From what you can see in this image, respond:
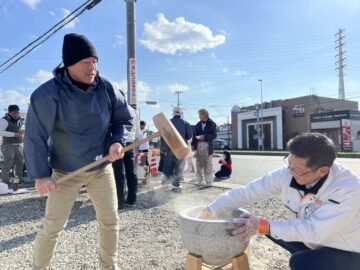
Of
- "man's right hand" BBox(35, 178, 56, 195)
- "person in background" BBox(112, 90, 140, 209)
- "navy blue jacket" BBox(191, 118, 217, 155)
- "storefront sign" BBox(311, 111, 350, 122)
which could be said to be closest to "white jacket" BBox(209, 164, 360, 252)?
"man's right hand" BBox(35, 178, 56, 195)

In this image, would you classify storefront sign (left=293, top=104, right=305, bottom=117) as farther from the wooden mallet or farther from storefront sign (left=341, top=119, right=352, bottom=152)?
the wooden mallet

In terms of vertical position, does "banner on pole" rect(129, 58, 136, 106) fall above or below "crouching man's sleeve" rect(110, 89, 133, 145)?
above

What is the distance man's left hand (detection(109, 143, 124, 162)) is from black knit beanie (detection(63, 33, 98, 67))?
70 cm

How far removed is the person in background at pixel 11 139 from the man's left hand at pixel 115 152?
240 inches

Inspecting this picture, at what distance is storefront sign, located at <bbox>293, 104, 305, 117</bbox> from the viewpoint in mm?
43562

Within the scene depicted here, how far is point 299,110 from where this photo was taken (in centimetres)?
4381

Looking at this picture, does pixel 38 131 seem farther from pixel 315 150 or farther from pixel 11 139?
pixel 11 139

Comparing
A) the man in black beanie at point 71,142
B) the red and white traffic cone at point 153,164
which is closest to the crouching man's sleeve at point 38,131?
the man in black beanie at point 71,142

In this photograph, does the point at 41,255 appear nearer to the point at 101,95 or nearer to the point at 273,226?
the point at 101,95

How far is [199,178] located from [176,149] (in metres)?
5.38

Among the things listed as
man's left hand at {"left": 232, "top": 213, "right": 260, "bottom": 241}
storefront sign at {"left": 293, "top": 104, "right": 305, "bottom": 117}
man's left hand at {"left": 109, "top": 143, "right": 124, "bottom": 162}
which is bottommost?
man's left hand at {"left": 232, "top": 213, "right": 260, "bottom": 241}

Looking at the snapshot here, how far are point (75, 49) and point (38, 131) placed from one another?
0.67 m

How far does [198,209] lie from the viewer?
2.89 metres

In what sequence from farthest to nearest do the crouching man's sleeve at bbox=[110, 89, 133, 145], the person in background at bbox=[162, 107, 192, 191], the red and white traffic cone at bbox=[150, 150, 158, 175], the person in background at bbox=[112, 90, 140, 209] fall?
1. the red and white traffic cone at bbox=[150, 150, 158, 175]
2. the person in background at bbox=[162, 107, 192, 191]
3. the person in background at bbox=[112, 90, 140, 209]
4. the crouching man's sleeve at bbox=[110, 89, 133, 145]
